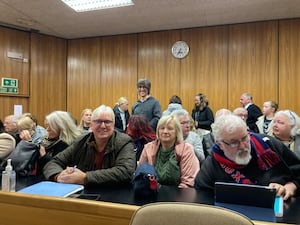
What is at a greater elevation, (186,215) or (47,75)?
(47,75)

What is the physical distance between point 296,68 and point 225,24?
61.5 inches

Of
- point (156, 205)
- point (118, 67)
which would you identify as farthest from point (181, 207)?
point (118, 67)

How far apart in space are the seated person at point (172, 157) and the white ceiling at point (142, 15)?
2739 millimetres

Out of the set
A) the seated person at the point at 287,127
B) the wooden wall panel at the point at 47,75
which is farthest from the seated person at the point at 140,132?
the wooden wall panel at the point at 47,75

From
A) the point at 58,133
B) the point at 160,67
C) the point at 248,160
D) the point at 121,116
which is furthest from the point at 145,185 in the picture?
the point at 160,67

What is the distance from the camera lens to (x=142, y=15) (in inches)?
199

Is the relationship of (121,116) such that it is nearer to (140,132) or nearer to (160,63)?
(160,63)

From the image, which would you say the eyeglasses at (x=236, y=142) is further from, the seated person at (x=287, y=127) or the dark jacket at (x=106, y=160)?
the seated person at (x=287, y=127)

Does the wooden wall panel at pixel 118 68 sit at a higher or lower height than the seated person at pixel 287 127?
higher

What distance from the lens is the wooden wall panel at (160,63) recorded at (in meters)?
6.09

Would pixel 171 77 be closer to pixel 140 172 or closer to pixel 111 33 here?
pixel 111 33

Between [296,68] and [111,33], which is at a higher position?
[111,33]

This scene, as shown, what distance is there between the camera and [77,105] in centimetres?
693

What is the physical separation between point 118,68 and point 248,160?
16.9ft
